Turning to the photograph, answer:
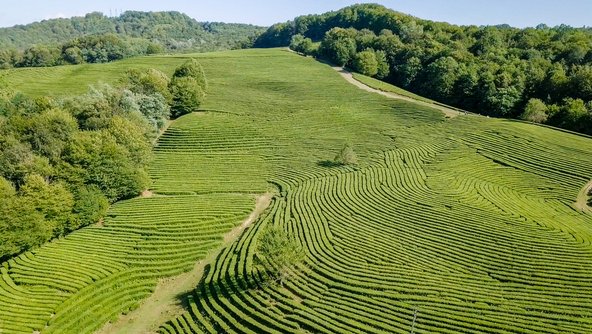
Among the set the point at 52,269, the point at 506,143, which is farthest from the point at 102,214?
the point at 506,143

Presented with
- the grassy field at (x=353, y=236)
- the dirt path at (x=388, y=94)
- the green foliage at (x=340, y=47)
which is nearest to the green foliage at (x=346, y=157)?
the grassy field at (x=353, y=236)

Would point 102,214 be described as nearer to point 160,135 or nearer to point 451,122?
point 160,135

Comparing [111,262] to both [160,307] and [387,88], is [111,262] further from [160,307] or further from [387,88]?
[387,88]

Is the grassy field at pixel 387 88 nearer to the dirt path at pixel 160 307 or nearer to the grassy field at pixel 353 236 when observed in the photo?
the grassy field at pixel 353 236

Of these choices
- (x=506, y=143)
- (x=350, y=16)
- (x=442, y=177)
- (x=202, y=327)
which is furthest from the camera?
(x=350, y=16)

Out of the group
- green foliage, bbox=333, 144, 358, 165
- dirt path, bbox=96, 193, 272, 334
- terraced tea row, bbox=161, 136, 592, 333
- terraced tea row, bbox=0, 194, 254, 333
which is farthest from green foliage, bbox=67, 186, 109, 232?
green foliage, bbox=333, 144, 358, 165

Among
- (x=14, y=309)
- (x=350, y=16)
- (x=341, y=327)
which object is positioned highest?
(x=350, y=16)

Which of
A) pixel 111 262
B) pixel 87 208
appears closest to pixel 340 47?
pixel 87 208
